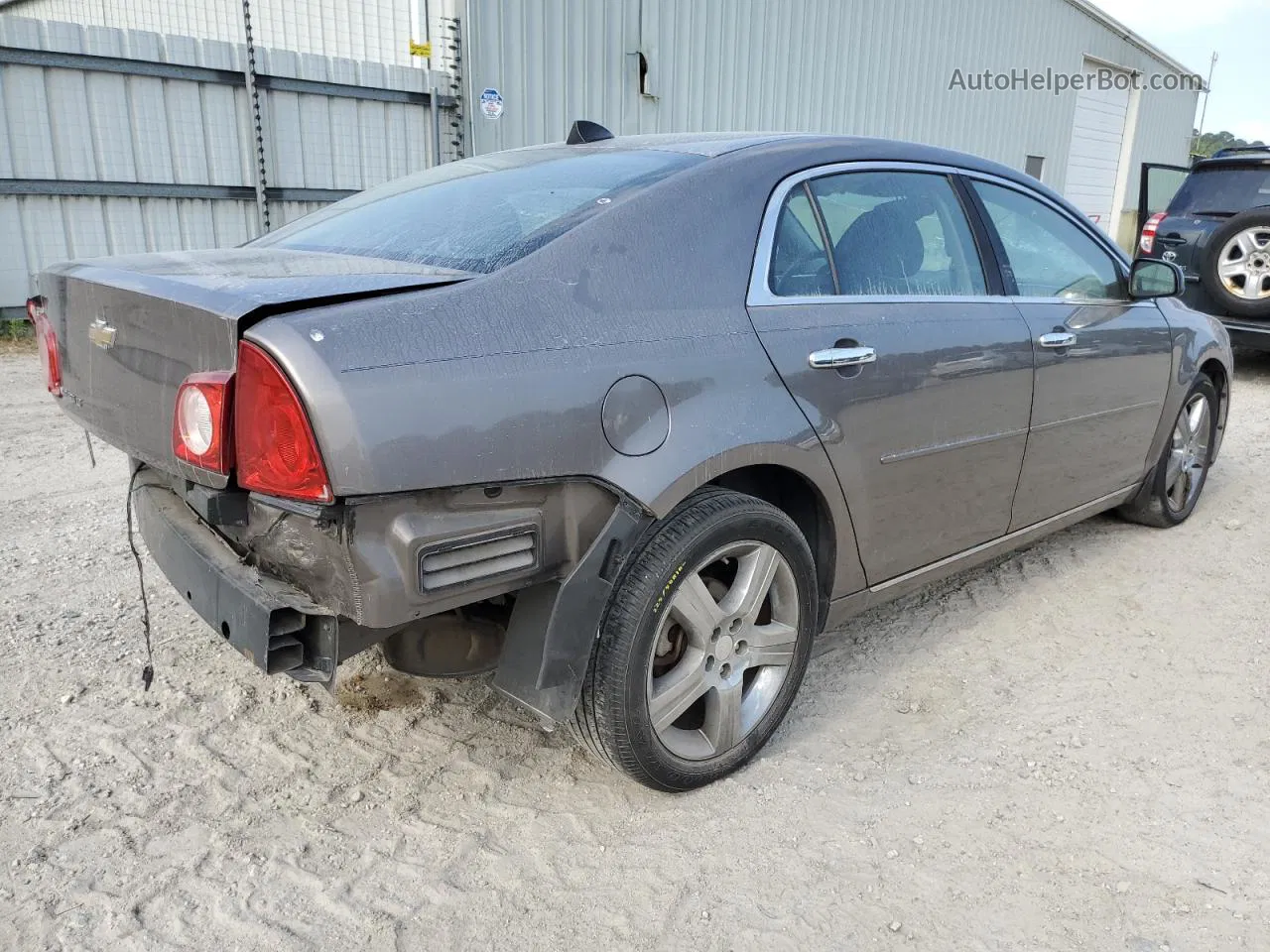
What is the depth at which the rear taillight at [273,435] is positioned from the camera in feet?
5.78

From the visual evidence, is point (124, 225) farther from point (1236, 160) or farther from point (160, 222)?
point (1236, 160)

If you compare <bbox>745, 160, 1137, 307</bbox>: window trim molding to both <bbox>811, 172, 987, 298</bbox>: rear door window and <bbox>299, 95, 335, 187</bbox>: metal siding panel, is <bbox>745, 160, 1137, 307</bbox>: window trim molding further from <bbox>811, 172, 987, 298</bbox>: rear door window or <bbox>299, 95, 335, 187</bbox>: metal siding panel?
<bbox>299, 95, 335, 187</bbox>: metal siding panel

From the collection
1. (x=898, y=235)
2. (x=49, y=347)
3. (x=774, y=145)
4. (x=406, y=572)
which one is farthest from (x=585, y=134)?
(x=406, y=572)

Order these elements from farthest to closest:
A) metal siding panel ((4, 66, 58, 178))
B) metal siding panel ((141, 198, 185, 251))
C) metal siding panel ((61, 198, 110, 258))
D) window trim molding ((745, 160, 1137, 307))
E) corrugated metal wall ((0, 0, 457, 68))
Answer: corrugated metal wall ((0, 0, 457, 68)), metal siding panel ((141, 198, 185, 251)), metal siding panel ((61, 198, 110, 258)), metal siding panel ((4, 66, 58, 178)), window trim molding ((745, 160, 1137, 307))

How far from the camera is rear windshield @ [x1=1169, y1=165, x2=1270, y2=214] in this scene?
7.50 meters

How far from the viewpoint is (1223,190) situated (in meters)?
7.68

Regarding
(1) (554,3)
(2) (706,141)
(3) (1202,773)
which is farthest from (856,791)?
(1) (554,3)

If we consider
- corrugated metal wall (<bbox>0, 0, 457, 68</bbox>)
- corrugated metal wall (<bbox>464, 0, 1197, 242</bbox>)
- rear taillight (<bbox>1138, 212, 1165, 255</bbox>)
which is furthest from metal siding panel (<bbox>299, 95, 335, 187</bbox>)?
rear taillight (<bbox>1138, 212, 1165, 255</bbox>)

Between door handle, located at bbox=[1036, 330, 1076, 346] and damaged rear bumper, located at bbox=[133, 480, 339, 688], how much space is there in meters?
2.47

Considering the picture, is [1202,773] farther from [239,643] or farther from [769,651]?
[239,643]

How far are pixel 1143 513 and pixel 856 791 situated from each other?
2656 mm

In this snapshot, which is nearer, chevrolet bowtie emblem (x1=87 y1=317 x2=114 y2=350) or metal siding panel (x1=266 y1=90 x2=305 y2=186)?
chevrolet bowtie emblem (x1=87 y1=317 x2=114 y2=350)

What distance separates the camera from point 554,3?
9852 millimetres

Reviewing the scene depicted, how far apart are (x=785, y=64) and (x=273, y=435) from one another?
12348 mm
